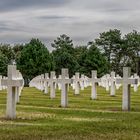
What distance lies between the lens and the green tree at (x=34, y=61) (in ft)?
→ 246

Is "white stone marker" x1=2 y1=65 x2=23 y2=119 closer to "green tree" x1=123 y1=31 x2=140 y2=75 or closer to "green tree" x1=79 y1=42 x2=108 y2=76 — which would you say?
"green tree" x1=79 y1=42 x2=108 y2=76

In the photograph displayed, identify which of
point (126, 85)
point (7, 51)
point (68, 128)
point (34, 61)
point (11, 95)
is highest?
point (7, 51)

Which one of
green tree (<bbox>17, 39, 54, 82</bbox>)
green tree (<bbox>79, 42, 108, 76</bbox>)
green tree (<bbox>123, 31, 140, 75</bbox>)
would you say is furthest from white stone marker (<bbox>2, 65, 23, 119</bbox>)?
green tree (<bbox>123, 31, 140, 75</bbox>)

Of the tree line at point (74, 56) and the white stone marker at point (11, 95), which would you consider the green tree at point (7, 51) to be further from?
the white stone marker at point (11, 95)

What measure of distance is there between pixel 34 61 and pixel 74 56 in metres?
19.5

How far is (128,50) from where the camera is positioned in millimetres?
109750

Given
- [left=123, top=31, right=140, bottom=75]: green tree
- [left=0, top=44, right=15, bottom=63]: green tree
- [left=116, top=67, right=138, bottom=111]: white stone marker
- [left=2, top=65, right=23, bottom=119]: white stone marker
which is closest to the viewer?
[left=2, top=65, right=23, bottom=119]: white stone marker

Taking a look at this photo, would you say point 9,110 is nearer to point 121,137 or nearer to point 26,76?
point 121,137

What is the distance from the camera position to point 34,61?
76.0 meters

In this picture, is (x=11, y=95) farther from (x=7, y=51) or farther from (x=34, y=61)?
(x=7, y=51)

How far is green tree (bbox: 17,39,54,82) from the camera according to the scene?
74.9 m

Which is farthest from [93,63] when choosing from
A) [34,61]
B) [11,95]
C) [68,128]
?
[68,128]

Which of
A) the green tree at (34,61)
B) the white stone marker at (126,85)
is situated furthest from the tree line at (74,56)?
the white stone marker at (126,85)

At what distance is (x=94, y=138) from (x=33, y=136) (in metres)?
1.46
